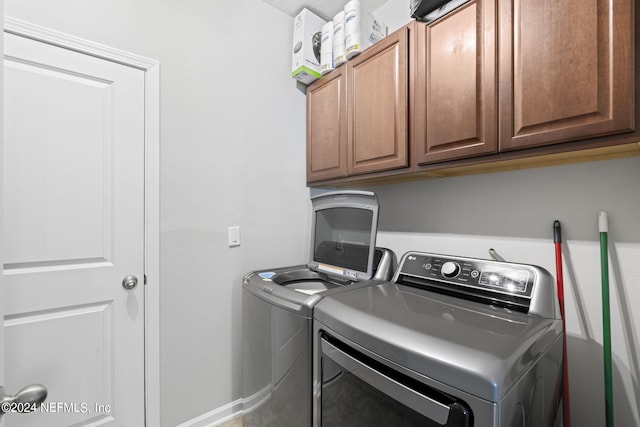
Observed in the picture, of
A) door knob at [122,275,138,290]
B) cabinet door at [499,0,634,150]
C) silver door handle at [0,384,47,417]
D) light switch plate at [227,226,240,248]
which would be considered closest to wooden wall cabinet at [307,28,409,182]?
cabinet door at [499,0,634,150]

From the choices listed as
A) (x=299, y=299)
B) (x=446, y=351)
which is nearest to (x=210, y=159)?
(x=299, y=299)

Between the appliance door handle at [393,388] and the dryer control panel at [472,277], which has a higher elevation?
the dryer control panel at [472,277]

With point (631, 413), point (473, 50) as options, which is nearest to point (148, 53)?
point (473, 50)

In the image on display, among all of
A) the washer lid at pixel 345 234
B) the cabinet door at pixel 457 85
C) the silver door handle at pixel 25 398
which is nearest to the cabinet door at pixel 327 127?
the washer lid at pixel 345 234

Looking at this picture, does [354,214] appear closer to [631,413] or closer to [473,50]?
[473,50]

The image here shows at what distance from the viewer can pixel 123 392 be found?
148 cm

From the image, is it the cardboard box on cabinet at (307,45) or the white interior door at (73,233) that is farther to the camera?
the cardboard box on cabinet at (307,45)

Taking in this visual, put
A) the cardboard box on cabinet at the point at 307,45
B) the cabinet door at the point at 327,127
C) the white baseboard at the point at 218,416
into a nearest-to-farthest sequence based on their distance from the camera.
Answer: the white baseboard at the point at 218,416 < the cabinet door at the point at 327,127 < the cardboard box on cabinet at the point at 307,45

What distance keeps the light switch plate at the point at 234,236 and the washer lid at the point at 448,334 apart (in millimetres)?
885

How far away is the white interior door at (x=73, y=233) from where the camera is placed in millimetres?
1249

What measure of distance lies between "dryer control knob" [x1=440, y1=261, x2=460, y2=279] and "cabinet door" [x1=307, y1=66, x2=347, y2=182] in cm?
79

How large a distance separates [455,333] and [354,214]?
0.94m

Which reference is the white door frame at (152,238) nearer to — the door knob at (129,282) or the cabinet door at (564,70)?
the door knob at (129,282)

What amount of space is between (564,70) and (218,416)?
2392 mm
